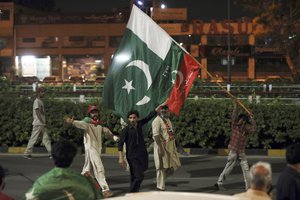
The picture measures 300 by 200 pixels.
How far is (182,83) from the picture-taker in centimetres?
1055

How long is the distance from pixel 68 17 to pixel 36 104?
49447mm

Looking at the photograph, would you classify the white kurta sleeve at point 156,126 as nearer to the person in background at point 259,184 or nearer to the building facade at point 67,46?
the person in background at point 259,184

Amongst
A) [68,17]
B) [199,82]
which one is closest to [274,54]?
[68,17]

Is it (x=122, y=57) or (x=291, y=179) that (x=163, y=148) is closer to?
(x=122, y=57)

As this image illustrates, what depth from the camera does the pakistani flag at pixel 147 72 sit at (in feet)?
34.2

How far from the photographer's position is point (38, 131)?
14836 millimetres

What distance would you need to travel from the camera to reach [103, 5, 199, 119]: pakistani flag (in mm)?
10438

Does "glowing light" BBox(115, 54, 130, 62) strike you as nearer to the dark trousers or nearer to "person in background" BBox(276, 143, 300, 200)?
the dark trousers

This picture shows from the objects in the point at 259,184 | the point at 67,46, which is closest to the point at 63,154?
the point at 259,184

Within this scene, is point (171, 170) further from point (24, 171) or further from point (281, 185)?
point (281, 185)

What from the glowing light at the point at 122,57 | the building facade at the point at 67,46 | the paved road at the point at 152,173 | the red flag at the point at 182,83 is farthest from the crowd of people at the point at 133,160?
the building facade at the point at 67,46

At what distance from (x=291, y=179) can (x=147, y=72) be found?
567cm

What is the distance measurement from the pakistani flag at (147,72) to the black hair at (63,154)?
5.39m

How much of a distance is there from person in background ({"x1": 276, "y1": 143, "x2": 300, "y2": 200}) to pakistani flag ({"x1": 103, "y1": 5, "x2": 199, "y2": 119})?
17.0ft
